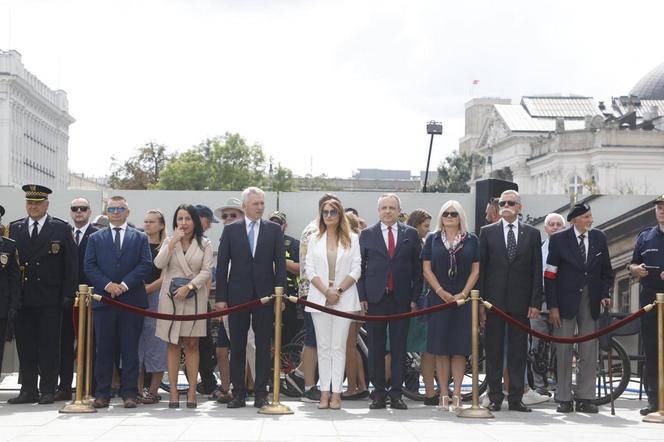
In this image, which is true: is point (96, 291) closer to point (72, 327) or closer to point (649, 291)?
point (72, 327)

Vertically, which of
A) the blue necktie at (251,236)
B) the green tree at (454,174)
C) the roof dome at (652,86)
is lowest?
the blue necktie at (251,236)

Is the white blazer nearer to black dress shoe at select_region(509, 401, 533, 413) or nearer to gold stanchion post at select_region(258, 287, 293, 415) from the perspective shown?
gold stanchion post at select_region(258, 287, 293, 415)

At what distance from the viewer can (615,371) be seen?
508 inches

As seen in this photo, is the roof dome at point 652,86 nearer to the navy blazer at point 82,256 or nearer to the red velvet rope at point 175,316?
the navy blazer at point 82,256

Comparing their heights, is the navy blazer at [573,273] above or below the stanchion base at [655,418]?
above

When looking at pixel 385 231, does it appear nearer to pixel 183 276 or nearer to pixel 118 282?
pixel 183 276

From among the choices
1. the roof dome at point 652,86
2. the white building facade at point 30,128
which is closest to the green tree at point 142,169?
the white building facade at point 30,128

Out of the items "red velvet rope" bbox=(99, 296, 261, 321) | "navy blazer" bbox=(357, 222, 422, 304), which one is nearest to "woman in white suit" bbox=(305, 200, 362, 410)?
"navy blazer" bbox=(357, 222, 422, 304)

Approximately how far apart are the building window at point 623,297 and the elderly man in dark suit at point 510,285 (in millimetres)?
5932

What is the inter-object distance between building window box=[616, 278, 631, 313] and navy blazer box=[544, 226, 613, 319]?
5.53 meters

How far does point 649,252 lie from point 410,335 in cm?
266

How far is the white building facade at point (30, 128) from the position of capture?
110562 millimetres

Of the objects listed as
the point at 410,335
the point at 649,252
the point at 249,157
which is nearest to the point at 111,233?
the point at 410,335

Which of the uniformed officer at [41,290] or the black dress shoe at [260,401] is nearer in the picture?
the black dress shoe at [260,401]
